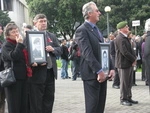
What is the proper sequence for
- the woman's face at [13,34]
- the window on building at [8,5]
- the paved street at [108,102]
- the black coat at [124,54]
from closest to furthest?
the woman's face at [13,34] → the paved street at [108,102] → the black coat at [124,54] → the window on building at [8,5]

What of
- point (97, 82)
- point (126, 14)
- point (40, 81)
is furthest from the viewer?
point (126, 14)

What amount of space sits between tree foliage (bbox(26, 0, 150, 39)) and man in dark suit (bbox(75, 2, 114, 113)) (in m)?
39.3

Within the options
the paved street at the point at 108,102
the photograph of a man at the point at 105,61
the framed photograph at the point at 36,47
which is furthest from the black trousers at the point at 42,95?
the paved street at the point at 108,102

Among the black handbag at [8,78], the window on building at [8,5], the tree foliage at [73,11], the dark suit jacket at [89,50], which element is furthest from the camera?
the window on building at [8,5]


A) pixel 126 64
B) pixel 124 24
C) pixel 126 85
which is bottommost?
pixel 126 85

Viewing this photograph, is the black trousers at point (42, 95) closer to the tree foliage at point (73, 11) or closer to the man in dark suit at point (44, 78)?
the man in dark suit at point (44, 78)

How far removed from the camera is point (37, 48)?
5695 mm

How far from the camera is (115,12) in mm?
45531

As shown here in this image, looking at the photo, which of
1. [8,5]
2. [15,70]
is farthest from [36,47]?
[8,5]

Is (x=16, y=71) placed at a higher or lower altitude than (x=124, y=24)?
lower

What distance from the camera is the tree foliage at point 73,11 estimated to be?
148 ft

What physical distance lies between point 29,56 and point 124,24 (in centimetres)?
381

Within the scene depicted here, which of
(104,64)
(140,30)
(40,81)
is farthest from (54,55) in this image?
(140,30)

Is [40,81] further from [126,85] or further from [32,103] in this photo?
[126,85]
